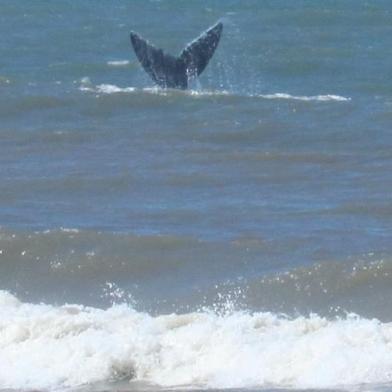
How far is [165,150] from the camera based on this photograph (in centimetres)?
2388

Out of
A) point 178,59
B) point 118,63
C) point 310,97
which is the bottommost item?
point 310,97

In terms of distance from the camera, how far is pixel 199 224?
62.9ft

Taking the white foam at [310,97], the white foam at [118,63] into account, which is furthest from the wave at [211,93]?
the white foam at [118,63]

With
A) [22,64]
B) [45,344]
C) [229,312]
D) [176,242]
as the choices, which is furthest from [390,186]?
[22,64]

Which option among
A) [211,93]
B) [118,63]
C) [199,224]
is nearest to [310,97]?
[211,93]

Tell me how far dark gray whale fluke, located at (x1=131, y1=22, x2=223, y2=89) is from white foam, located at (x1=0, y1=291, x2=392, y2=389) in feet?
40.3

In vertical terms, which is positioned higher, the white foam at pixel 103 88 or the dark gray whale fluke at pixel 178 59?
the dark gray whale fluke at pixel 178 59

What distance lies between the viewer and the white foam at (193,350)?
1385 cm

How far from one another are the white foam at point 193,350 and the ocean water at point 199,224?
2 cm

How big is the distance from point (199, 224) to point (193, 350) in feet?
15.7

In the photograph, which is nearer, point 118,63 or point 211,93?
point 211,93

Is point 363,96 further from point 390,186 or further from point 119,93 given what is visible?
point 390,186

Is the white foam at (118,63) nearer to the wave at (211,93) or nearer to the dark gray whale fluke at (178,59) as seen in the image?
the wave at (211,93)

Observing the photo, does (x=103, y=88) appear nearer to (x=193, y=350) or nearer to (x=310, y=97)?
(x=310, y=97)
